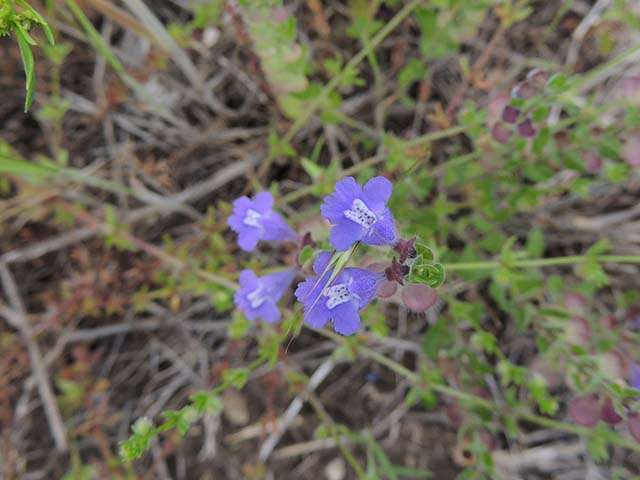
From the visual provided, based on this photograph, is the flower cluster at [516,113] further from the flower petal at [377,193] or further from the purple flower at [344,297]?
the purple flower at [344,297]

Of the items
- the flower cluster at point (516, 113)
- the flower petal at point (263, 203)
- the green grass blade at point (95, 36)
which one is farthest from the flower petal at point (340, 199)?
the green grass blade at point (95, 36)

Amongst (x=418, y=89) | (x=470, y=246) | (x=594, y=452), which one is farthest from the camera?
(x=418, y=89)

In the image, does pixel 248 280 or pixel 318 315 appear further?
pixel 248 280

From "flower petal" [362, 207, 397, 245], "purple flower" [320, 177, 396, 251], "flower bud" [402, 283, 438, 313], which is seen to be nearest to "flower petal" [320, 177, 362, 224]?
"purple flower" [320, 177, 396, 251]

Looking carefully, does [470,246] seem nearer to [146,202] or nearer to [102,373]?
[146,202]

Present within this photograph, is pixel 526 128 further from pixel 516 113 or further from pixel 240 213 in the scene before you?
pixel 240 213

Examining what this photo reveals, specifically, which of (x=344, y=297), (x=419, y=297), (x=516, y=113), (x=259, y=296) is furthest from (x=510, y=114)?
(x=259, y=296)

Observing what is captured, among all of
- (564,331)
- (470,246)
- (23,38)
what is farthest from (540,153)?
(23,38)
